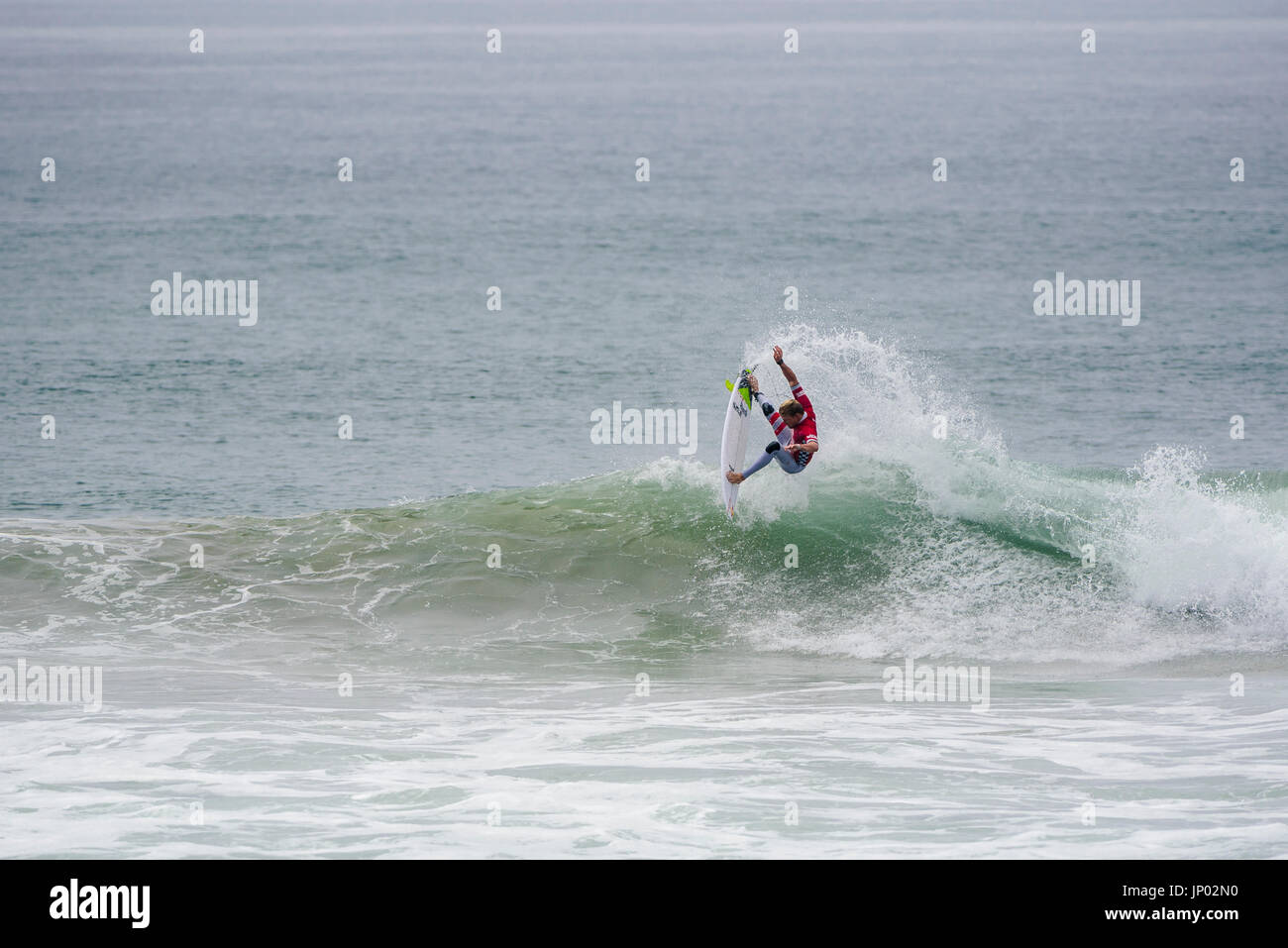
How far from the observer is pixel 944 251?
48.6 metres

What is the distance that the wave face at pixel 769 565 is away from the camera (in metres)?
15.4

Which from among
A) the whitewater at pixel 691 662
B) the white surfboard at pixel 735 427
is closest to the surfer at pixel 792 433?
the white surfboard at pixel 735 427

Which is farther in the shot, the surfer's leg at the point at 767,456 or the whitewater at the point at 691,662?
the surfer's leg at the point at 767,456

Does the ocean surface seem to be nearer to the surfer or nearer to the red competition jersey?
the surfer

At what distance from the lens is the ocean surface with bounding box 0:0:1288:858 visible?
10.5 metres

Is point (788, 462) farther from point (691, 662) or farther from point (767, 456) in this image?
point (691, 662)

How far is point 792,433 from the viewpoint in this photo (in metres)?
15.6

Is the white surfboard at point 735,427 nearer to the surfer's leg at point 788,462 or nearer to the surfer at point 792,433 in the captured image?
the surfer at point 792,433

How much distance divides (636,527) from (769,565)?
5.98ft

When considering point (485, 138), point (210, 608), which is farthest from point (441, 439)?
point (485, 138)

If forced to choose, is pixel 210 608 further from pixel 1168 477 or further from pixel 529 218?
pixel 529 218

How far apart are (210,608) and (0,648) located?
213 centimetres

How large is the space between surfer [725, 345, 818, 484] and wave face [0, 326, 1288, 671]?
163 centimetres

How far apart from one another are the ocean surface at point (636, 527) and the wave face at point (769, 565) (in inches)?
2.5
